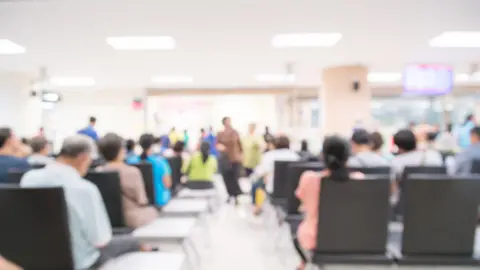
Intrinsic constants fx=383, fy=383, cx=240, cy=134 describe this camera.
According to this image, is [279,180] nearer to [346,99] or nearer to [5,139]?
[5,139]

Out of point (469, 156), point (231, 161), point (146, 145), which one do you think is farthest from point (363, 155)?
point (231, 161)

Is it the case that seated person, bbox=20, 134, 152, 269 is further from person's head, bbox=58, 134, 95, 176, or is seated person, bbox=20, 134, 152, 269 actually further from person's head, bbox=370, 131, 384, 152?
person's head, bbox=370, 131, 384, 152

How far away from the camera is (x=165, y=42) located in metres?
5.93

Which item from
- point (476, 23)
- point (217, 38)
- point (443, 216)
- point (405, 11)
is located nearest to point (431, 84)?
point (476, 23)

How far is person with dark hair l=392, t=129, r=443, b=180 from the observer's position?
3189 mm

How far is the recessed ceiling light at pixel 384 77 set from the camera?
9637mm

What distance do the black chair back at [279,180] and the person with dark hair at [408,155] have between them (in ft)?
3.52

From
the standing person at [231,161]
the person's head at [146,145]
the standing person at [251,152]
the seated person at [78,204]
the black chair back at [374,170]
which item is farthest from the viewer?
the standing person at [251,152]

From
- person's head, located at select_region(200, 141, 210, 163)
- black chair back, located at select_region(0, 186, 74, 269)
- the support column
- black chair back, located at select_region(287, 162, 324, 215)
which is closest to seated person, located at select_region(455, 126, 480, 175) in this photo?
black chair back, located at select_region(287, 162, 324, 215)

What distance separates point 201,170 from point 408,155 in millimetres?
2683

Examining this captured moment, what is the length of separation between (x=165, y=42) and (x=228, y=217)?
2828 mm

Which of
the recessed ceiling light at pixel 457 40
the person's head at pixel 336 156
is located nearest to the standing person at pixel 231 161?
the recessed ceiling light at pixel 457 40

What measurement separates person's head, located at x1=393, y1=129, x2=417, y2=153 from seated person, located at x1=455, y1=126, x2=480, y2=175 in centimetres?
72

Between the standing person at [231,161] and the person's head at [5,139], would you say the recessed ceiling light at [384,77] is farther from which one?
the person's head at [5,139]
